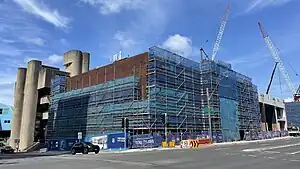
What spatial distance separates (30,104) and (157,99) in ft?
152

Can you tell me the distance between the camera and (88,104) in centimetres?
5606

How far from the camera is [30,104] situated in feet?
252

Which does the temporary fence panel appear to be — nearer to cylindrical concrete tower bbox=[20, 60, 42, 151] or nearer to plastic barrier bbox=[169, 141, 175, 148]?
plastic barrier bbox=[169, 141, 175, 148]

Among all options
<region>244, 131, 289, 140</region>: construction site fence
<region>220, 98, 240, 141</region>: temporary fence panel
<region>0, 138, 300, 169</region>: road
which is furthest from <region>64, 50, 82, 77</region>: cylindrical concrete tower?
<region>0, 138, 300, 169</region>: road

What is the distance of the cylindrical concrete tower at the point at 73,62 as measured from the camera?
79.5 m

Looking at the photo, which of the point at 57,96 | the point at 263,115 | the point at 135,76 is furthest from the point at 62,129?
the point at 263,115

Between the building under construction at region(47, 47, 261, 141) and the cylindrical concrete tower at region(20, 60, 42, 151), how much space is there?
11.3m

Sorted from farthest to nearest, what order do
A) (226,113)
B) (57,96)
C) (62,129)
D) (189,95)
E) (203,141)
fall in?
(57,96), (62,129), (226,113), (189,95), (203,141)

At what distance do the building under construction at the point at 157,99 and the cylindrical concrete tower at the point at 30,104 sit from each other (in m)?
11.3

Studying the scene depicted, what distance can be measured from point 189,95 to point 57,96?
109 ft

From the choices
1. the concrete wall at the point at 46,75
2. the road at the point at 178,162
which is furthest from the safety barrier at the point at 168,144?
the concrete wall at the point at 46,75

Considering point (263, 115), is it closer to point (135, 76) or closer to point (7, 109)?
point (135, 76)

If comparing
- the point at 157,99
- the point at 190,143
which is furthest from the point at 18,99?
the point at 190,143

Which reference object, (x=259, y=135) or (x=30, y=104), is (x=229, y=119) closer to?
(x=259, y=135)
